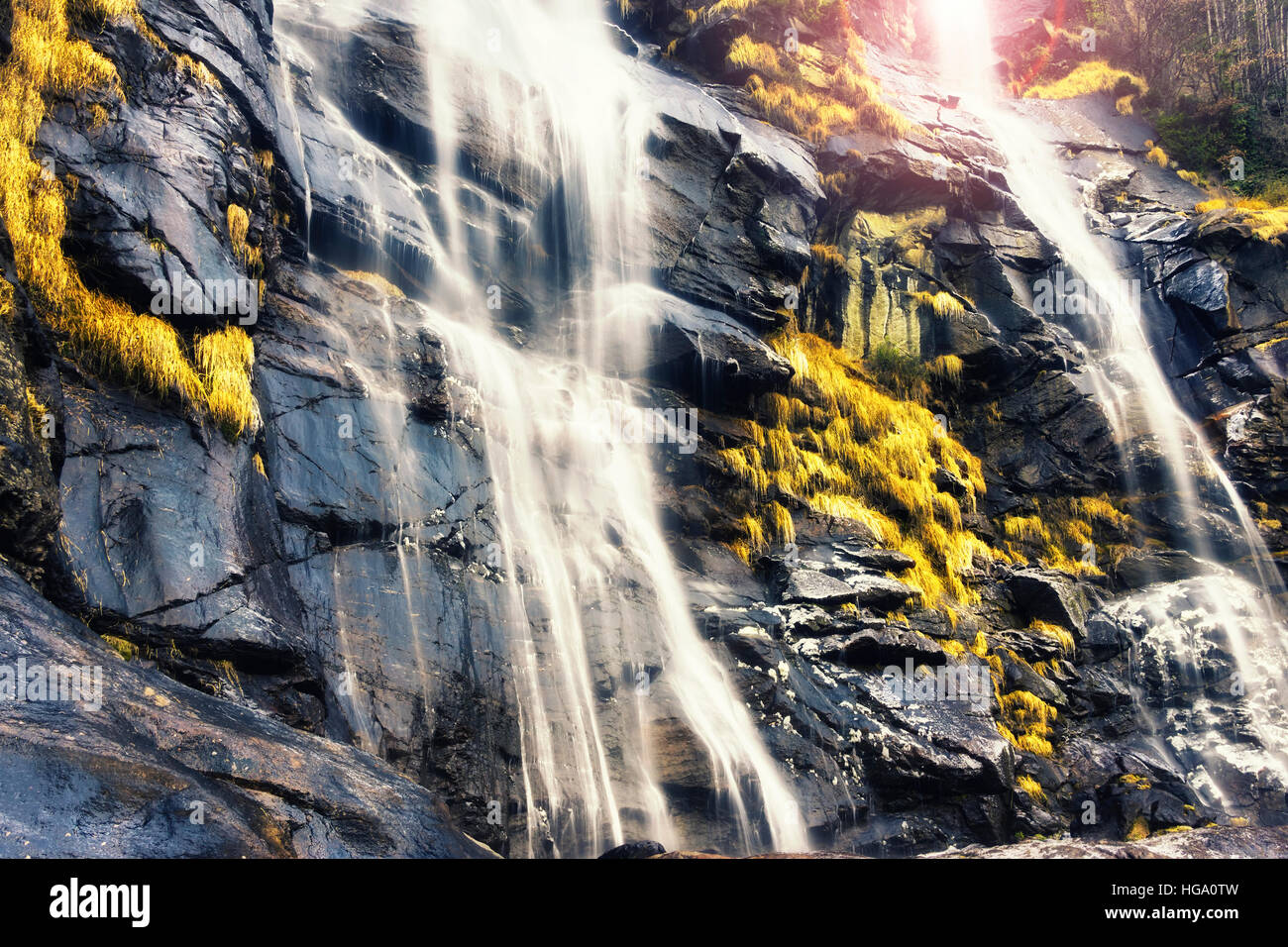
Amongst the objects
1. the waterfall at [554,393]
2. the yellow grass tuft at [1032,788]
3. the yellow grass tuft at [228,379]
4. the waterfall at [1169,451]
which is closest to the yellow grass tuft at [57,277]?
the yellow grass tuft at [228,379]

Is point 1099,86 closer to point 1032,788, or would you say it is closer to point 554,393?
point 554,393

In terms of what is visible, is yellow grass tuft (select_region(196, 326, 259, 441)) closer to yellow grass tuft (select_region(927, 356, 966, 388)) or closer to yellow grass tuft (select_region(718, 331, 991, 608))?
yellow grass tuft (select_region(718, 331, 991, 608))

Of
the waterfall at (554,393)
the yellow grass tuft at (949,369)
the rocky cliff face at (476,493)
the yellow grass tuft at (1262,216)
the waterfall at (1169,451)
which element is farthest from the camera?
the yellow grass tuft at (1262,216)

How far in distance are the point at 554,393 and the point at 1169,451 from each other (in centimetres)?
1221

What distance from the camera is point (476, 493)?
39.1 ft

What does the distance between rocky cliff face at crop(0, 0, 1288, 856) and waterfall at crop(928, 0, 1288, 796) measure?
12.3 inches

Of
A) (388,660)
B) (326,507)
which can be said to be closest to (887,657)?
(388,660)

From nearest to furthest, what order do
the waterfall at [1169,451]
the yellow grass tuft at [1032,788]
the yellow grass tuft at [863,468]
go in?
1. the yellow grass tuft at [1032,788]
2. the waterfall at [1169,451]
3. the yellow grass tuft at [863,468]

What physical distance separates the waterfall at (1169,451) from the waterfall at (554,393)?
9021mm

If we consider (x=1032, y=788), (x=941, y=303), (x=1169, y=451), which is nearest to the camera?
(x=1032, y=788)

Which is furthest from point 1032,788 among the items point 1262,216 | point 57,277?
point 1262,216

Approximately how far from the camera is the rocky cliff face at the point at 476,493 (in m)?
6.57

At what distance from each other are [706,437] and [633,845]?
9026 millimetres

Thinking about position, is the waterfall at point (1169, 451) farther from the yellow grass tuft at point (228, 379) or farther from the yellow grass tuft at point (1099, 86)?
the yellow grass tuft at point (228, 379)
